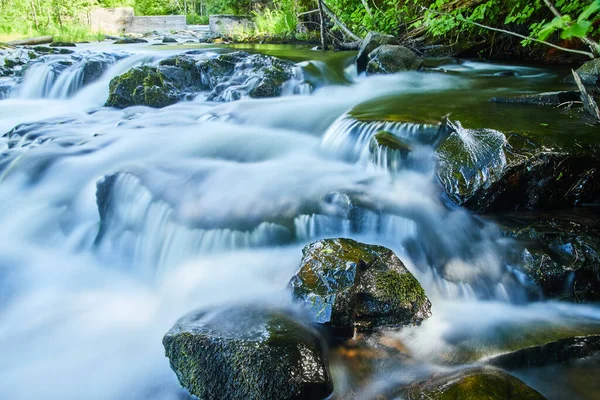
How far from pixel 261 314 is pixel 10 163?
4.57 m

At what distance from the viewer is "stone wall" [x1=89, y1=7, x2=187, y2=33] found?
73.6ft

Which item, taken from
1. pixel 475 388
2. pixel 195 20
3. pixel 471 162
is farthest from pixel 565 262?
pixel 195 20

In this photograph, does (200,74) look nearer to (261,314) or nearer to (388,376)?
(261,314)

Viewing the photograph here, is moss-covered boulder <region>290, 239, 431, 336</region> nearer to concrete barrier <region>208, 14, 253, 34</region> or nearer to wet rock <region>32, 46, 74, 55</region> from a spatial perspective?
wet rock <region>32, 46, 74, 55</region>

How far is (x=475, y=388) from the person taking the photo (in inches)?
85.3

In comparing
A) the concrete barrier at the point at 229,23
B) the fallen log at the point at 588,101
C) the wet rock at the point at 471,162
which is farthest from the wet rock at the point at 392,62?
the concrete barrier at the point at 229,23

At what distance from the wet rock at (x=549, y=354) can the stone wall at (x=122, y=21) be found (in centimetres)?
2431

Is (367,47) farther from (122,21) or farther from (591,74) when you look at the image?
(122,21)

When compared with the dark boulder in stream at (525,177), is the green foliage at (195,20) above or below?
above

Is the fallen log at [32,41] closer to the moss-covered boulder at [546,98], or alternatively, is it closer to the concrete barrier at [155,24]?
the concrete barrier at [155,24]

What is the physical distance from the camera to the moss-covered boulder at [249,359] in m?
2.27

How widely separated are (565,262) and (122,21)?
25.0m

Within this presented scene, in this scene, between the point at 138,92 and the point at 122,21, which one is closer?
the point at 138,92

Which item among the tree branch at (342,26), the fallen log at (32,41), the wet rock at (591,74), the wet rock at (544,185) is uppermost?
the tree branch at (342,26)
